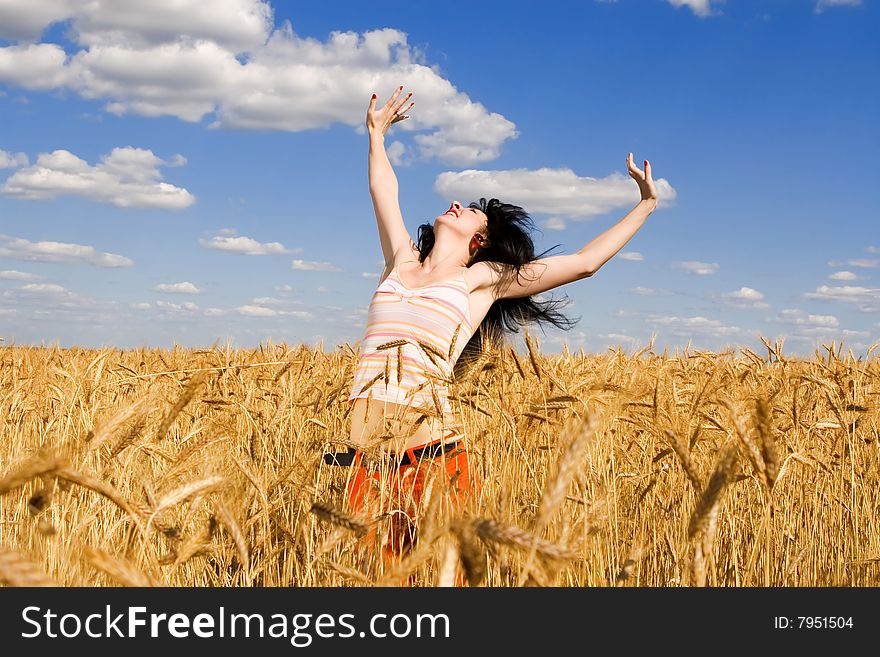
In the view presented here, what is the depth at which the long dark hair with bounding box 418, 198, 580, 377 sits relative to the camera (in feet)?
10.2

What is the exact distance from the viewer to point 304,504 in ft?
6.78

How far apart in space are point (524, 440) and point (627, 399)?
1.13 feet

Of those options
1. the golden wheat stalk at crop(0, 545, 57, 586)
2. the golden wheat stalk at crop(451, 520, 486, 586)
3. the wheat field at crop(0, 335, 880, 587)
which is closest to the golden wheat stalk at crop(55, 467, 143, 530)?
the wheat field at crop(0, 335, 880, 587)

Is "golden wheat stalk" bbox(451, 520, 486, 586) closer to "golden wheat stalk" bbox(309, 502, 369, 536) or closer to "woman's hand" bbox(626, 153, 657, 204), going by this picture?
"golden wheat stalk" bbox(309, 502, 369, 536)

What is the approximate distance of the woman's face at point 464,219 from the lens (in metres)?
3.09

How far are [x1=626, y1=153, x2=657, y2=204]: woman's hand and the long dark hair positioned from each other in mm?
499

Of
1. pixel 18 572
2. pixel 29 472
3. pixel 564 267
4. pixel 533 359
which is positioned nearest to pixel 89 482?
pixel 29 472

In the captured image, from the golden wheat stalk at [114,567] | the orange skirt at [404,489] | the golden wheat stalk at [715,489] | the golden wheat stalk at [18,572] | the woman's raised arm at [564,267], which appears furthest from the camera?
the woman's raised arm at [564,267]

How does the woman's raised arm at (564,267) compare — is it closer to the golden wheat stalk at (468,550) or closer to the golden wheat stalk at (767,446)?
the golden wheat stalk at (767,446)

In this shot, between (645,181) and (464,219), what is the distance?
2.75 ft

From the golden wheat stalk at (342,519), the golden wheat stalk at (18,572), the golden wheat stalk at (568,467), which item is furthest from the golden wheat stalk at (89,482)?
the golden wheat stalk at (568,467)
